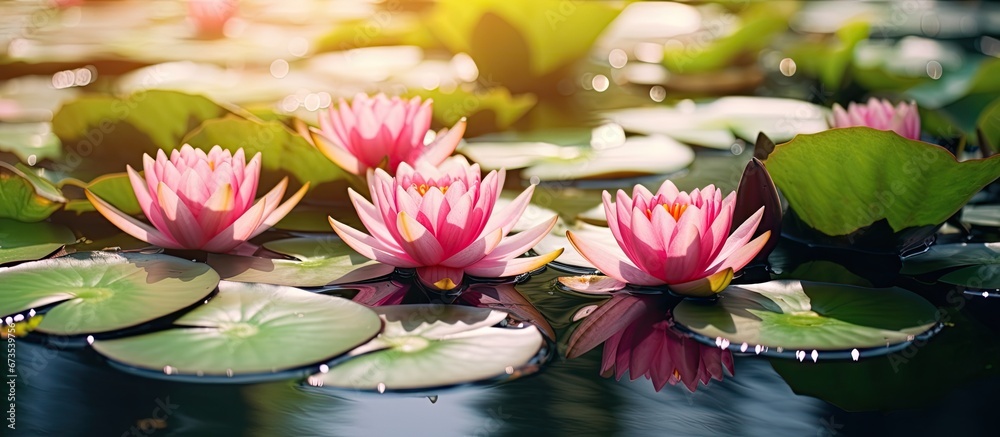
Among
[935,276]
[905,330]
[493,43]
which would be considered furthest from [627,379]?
[493,43]

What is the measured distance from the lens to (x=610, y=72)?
3.55m

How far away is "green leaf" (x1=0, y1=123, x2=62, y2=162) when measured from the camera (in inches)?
80.4

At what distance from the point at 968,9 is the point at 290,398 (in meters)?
5.21

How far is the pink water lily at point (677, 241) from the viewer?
51.9 inches

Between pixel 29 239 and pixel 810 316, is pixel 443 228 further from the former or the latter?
pixel 29 239

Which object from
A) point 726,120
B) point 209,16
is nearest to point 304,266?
point 726,120

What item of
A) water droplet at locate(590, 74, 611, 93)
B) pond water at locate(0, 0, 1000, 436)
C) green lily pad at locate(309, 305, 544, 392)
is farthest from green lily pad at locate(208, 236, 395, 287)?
water droplet at locate(590, 74, 611, 93)

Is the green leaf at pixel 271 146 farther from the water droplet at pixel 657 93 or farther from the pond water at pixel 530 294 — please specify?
the water droplet at pixel 657 93

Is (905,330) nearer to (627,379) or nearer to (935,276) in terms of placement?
(935,276)

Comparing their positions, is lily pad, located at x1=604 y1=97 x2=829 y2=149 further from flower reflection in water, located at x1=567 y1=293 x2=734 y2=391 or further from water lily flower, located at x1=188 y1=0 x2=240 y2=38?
water lily flower, located at x1=188 y1=0 x2=240 y2=38

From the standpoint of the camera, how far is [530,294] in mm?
1407

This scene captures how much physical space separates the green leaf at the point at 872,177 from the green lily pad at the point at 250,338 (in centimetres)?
78

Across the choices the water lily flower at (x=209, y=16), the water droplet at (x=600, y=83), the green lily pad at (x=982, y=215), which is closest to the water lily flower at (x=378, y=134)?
the green lily pad at (x=982, y=215)

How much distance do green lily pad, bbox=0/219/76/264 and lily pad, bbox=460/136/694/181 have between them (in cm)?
84
